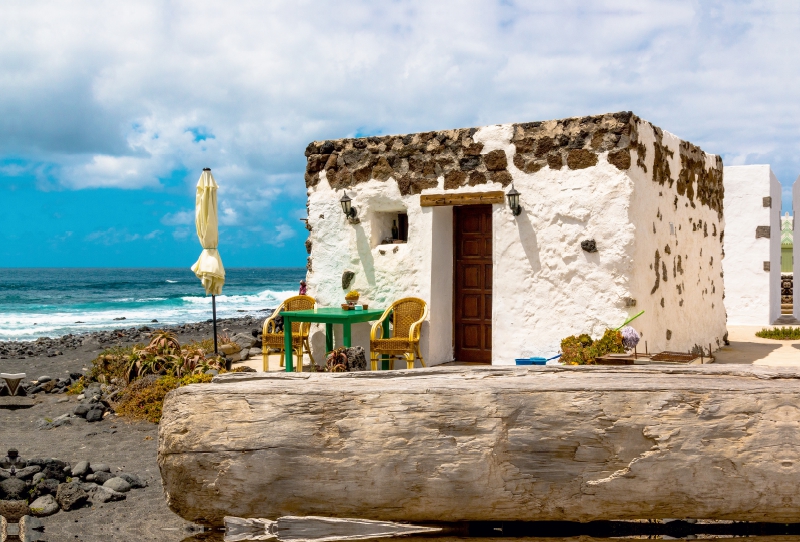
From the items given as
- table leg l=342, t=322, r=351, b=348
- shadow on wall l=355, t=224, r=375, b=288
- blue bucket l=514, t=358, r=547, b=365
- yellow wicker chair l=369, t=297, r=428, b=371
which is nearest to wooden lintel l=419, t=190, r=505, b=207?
shadow on wall l=355, t=224, r=375, b=288

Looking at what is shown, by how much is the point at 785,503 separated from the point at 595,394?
862mm

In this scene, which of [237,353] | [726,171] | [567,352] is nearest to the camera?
[567,352]

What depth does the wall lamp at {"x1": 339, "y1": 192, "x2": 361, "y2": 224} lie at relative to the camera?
779cm

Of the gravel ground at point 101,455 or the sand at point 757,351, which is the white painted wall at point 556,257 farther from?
the gravel ground at point 101,455

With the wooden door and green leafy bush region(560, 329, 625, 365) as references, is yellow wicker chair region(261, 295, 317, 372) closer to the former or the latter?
the wooden door

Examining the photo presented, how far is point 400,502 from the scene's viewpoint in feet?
9.72

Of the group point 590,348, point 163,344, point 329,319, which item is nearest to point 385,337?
point 329,319

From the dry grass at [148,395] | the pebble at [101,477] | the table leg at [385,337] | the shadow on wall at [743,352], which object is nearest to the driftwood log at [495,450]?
the pebble at [101,477]

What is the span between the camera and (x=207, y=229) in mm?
7934

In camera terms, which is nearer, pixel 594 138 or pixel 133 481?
pixel 133 481

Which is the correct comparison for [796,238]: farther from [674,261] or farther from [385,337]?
[385,337]

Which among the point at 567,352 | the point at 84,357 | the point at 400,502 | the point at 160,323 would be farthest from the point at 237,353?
the point at 160,323

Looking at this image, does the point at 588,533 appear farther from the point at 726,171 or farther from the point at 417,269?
the point at 726,171

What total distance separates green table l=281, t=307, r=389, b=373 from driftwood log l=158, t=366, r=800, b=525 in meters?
3.83
